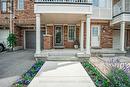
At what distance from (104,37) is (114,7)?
125 inches

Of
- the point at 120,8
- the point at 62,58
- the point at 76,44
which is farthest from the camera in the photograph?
the point at 76,44

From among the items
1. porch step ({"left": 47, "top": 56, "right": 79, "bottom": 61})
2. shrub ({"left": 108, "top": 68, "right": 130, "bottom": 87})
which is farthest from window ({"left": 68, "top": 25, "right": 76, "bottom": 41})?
shrub ({"left": 108, "top": 68, "right": 130, "bottom": 87})

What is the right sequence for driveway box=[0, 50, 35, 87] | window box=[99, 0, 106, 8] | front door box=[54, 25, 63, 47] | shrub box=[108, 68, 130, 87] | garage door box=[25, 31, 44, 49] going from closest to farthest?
shrub box=[108, 68, 130, 87] → driveway box=[0, 50, 35, 87] → window box=[99, 0, 106, 8] → front door box=[54, 25, 63, 47] → garage door box=[25, 31, 44, 49]

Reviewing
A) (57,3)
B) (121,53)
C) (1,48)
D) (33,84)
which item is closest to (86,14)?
(57,3)

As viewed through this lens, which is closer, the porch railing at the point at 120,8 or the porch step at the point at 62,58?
the porch step at the point at 62,58

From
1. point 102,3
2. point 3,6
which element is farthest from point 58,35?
point 3,6

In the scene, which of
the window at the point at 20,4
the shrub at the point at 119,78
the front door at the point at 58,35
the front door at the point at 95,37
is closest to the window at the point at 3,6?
the window at the point at 20,4

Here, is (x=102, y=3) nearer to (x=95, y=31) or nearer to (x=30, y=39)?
(x=95, y=31)

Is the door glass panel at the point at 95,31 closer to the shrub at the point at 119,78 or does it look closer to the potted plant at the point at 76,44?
the potted plant at the point at 76,44

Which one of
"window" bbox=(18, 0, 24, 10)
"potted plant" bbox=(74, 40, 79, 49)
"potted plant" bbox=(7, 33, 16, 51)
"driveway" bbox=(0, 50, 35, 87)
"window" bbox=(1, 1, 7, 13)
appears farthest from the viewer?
"window" bbox=(18, 0, 24, 10)

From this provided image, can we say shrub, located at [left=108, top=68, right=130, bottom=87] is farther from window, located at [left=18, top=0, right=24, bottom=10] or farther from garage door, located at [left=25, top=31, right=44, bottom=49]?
garage door, located at [left=25, top=31, right=44, bottom=49]

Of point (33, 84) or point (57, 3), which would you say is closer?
point (33, 84)

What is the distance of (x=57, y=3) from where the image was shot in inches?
496

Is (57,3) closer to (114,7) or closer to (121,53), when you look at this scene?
(121,53)
